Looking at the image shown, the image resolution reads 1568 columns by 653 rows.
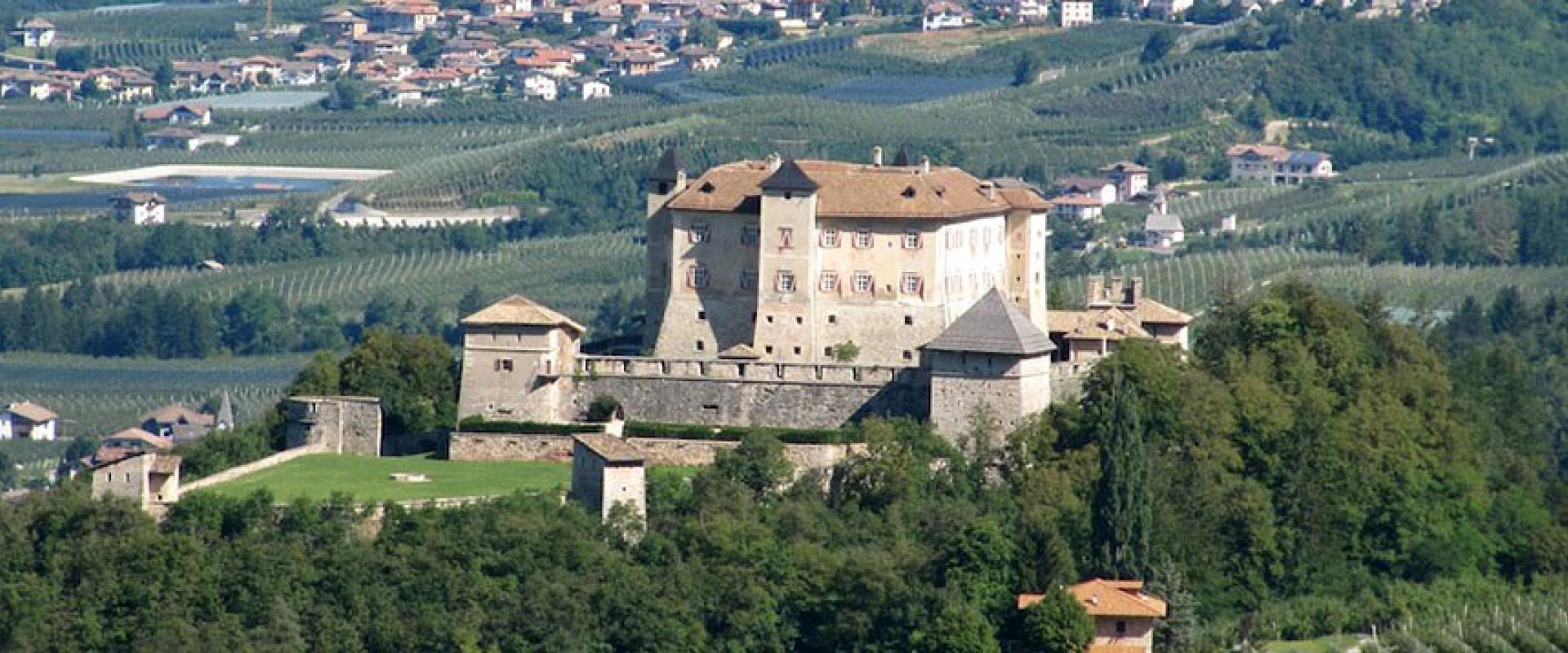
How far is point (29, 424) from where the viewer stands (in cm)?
11462

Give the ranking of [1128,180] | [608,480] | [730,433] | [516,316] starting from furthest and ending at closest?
[1128,180], [516,316], [730,433], [608,480]

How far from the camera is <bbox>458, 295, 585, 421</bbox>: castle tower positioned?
246 feet

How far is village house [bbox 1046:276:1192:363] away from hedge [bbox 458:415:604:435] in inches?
328

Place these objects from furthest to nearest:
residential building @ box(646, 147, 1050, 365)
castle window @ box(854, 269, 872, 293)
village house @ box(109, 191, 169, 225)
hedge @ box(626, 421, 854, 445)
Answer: village house @ box(109, 191, 169, 225)
castle window @ box(854, 269, 872, 293)
residential building @ box(646, 147, 1050, 365)
hedge @ box(626, 421, 854, 445)

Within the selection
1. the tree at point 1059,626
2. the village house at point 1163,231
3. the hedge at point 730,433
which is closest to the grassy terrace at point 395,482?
the hedge at point 730,433

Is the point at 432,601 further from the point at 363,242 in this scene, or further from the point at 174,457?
the point at 363,242

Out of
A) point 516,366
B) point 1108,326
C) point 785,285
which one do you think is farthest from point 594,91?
point 516,366

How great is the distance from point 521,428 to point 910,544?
7.71m

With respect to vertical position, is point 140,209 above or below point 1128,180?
below

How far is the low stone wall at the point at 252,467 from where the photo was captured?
72500 millimetres

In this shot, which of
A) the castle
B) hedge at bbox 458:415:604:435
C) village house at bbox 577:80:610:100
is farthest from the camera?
village house at bbox 577:80:610:100

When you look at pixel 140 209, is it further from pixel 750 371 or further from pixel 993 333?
pixel 993 333

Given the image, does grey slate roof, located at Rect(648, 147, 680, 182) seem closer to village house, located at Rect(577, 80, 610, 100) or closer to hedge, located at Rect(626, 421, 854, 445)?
hedge, located at Rect(626, 421, 854, 445)

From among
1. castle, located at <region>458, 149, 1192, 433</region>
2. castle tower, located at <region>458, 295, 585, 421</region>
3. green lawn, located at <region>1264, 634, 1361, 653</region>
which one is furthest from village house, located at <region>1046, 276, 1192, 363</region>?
castle tower, located at <region>458, 295, 585, 421</region>
